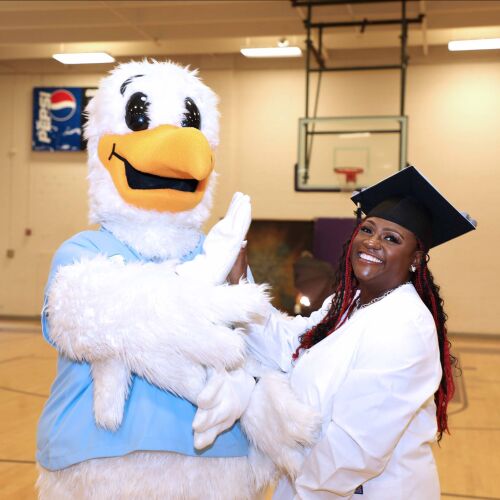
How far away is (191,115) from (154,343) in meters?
0.72

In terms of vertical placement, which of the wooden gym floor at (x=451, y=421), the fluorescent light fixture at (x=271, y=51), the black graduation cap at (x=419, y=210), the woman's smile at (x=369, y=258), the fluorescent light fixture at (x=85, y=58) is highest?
the fluorescent light fixture at (x=271, y=51)

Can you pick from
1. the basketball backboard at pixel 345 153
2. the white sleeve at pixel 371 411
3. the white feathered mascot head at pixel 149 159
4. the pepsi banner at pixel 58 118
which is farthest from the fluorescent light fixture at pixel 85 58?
the white sleeve at pixel 371 411

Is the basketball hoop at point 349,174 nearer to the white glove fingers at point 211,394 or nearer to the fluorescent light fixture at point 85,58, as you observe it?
the fluorescent light fixture at point 85,58

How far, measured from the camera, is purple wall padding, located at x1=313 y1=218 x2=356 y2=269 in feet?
29.8

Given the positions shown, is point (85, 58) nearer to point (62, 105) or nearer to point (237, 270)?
point (62, 105)

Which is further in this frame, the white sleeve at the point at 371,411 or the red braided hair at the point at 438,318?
the red braided hair at the point at 438,318

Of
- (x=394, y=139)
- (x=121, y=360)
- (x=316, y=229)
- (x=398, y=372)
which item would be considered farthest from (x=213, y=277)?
(x=316, y=229)

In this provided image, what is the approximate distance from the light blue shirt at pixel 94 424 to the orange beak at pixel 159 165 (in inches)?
7.4

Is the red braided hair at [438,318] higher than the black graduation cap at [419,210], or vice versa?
the black graduation cap at [419,210]

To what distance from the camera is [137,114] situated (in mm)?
1834

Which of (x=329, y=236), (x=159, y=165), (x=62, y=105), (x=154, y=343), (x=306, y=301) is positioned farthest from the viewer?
(x=62, y=105)

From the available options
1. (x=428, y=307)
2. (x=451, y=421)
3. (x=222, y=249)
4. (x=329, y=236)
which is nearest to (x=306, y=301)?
(x=451, y=421)

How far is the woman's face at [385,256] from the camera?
176cm

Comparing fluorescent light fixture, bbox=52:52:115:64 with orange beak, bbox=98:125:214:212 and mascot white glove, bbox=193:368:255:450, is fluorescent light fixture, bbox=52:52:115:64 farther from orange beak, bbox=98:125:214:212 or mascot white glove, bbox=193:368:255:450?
mascot white glove, bbox=193:368:255:450
